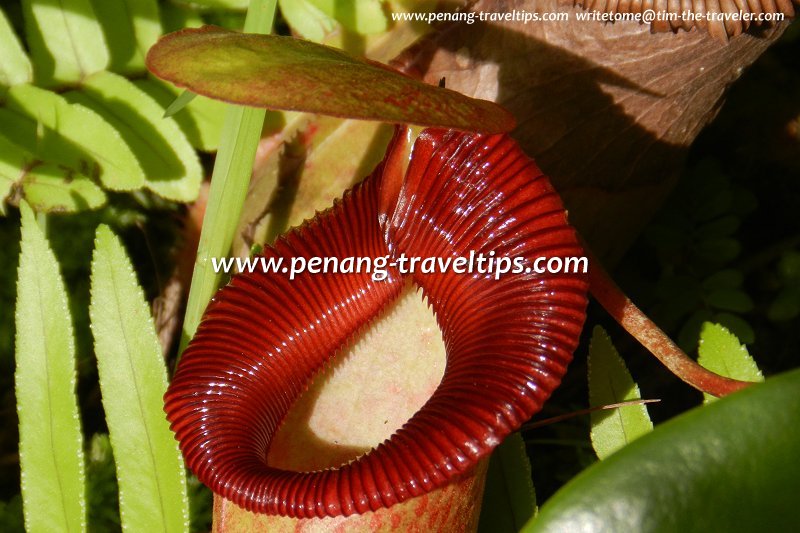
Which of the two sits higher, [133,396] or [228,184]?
[228,184]

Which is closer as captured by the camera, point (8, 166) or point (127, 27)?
point (8, 166)

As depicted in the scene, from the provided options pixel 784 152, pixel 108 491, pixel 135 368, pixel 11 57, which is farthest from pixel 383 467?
pixel 784 152

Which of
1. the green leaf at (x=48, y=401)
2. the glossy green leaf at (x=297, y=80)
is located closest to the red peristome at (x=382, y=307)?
the glossy green leaf at (x=297, y=80)

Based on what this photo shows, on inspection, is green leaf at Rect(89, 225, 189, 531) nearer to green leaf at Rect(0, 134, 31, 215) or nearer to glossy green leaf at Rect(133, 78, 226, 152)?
green leaf at Rect(0, 134, 31, 215)

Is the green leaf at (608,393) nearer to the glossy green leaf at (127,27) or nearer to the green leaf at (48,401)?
the green leaf at (48,401)

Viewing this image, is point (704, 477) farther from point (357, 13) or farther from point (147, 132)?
point (147, 132)

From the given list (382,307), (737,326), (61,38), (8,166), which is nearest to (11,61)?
(61,38)
